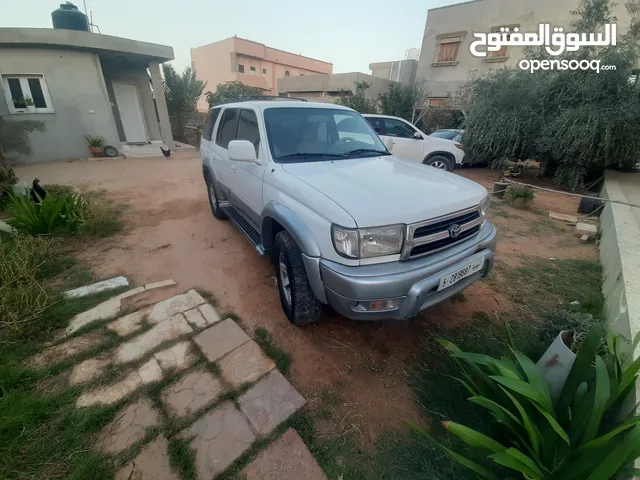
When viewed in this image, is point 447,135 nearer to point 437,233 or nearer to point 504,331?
point 504,331

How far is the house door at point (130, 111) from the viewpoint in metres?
10.1

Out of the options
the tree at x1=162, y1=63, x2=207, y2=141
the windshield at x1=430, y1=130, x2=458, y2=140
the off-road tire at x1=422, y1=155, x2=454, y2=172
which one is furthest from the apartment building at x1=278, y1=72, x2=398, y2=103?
the off-road tire at x1=422, y1=155, x2=454, y2=172

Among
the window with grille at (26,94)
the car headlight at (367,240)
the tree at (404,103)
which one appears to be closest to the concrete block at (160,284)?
the car headlight at (367,240)

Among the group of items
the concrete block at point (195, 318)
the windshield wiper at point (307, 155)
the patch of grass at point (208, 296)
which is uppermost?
the windshield wiper at point (307, 155)

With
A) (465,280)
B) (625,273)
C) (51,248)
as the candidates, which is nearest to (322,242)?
(465,280)

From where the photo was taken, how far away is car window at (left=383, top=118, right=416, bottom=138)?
729 centimetres

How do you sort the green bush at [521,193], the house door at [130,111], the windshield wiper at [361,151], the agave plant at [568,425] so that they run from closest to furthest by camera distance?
the agave plant at [568,425] < the windshield wiper at [361,151] < the green bush at [521,193] < the house door at [130,111]

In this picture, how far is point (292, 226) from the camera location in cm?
198

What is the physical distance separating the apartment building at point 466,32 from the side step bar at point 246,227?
51.3 feet

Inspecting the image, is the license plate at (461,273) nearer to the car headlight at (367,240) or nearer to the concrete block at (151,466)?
the car headlight at (367,240)

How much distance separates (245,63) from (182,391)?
34.9 m

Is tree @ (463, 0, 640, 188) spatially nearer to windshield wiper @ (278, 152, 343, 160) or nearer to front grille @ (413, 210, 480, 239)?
front grille @ (413, 210, 480, 239)

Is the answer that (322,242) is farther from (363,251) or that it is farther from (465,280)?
(465,280)

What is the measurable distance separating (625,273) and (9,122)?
41.8 feet
